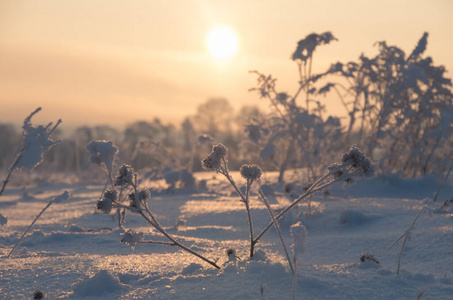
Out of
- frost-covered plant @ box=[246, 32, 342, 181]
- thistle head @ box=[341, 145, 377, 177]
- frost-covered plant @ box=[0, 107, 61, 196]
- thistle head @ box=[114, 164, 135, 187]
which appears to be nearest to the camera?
thistle head @ box=[341, 145, 377, 177]

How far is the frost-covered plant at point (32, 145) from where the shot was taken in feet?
6.21

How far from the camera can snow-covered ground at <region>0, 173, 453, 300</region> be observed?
1.36 metres

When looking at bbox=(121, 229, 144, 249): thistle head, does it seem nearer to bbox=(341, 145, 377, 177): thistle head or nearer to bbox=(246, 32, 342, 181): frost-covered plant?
bbox=(341, 145, 377, 177): thistle head

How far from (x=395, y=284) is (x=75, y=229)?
1.83 metres

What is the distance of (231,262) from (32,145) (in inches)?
43.5

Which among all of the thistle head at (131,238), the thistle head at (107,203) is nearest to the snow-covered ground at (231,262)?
the thistle head at (131,238)

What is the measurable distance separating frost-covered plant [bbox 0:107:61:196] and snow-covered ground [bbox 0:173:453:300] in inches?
16.6

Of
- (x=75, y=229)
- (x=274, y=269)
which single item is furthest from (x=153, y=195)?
(x=274, y=269)

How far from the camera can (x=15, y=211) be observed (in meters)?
3.79

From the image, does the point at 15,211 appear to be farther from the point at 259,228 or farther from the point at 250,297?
the point at 250,297

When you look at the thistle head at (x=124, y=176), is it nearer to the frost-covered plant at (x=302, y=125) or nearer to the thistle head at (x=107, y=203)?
the thistle head at (x=107, y=203)

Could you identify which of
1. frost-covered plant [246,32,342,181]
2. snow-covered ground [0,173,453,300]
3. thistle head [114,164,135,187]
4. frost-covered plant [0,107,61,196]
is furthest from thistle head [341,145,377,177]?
frost-covered plant [246,32,342,181]

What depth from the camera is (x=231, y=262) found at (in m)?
1.55

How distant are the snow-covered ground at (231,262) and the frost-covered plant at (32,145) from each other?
42 centimetres
